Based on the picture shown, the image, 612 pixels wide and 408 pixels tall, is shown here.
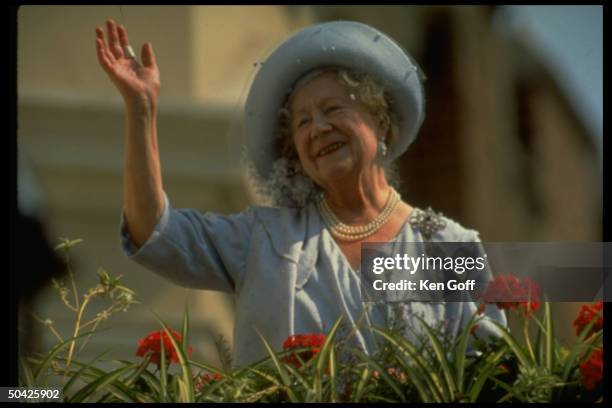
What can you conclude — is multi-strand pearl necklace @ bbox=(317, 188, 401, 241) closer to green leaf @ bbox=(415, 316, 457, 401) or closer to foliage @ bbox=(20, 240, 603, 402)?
foliage @ bbox=(20, 240, 603, 402)

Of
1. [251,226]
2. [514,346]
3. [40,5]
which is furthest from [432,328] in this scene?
A: [40,5]

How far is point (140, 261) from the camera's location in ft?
26.1

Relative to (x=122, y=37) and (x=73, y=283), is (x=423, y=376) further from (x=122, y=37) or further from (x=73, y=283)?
(x=122, y=37)

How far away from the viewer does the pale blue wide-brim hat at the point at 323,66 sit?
8148mm

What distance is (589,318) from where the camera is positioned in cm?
754

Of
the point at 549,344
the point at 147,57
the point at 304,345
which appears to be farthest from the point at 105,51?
the point at 549,344

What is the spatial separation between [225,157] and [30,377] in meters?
1.54

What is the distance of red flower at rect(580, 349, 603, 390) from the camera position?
23.5 feet

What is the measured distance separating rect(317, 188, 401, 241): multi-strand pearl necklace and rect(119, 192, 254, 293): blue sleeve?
282 mm

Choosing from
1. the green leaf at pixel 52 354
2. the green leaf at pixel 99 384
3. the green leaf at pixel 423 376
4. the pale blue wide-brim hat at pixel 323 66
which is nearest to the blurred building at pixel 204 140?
the pale blue wide-brim hat at pixel 323 66

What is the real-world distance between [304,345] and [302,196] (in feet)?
2.98

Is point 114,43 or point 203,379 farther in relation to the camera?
point 114,43

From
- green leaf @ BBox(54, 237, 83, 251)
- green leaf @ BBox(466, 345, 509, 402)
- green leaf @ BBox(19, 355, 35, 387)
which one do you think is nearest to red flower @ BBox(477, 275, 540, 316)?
green leaf @ BBox(466, 345, 509, 402)

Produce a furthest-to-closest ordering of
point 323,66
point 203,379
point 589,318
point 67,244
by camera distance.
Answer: point 323,66
point 67,244
point 589,318
point 203,379
